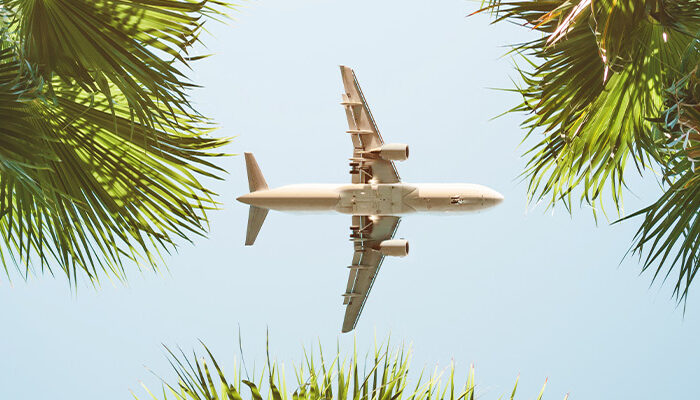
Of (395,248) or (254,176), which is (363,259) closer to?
(395,248)

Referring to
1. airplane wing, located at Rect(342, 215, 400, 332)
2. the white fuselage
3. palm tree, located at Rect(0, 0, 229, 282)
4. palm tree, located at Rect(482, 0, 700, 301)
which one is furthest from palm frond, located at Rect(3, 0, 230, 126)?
airplane wing, located at Rect(342, 215, 400, 332)

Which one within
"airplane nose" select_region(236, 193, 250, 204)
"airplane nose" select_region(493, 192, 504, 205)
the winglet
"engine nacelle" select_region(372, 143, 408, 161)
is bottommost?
"airplane nose" select_region(236, 193, 250, 204)

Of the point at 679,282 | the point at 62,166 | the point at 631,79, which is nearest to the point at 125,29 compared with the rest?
the point at 62,166

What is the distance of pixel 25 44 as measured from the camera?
707cm

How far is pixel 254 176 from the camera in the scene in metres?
14.4

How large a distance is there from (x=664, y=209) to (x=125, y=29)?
5.26 metres

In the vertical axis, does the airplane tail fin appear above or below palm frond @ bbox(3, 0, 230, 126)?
below

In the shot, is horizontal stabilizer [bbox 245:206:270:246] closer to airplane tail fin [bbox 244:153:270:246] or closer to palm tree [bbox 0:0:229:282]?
airplane tail fin [bbox 244:153:270:246]

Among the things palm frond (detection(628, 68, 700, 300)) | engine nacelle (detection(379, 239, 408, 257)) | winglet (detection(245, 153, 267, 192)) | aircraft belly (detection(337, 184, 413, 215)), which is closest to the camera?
palm frond (detection(628, 68, 700, 300))

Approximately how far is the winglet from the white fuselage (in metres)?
0.30

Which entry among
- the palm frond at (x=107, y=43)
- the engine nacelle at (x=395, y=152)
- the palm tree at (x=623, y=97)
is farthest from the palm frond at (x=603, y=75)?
the engine nacelle at (x=395, y=152)

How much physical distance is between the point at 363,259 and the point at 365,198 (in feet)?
6.22

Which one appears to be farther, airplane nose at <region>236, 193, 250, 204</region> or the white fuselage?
airplane nose at <region>236, 193, 250, 204</region>

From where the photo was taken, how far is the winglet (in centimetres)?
1428
